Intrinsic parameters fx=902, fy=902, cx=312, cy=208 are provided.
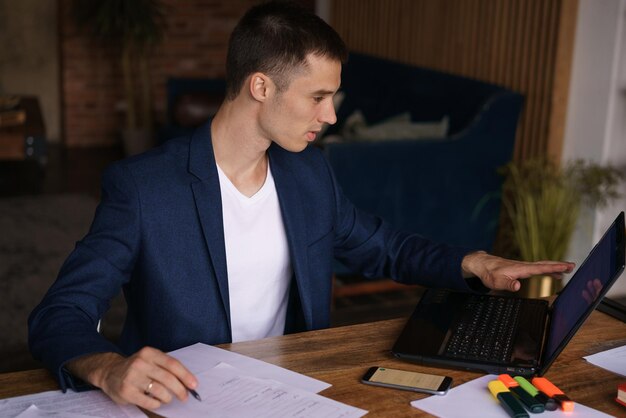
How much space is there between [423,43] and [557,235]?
5.93ft

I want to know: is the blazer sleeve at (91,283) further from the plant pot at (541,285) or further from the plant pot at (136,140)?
the plant pot at (136,140)

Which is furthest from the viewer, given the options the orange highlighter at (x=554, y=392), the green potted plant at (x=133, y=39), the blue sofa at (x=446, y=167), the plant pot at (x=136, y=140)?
the plant pot at (x=136, y=140)

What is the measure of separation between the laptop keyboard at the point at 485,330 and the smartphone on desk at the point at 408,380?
0.10m

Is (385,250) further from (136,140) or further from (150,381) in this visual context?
(136,140)

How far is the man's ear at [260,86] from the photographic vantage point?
6.70ft

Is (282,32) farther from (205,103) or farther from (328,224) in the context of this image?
(205,103)

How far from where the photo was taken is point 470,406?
1.60 metres

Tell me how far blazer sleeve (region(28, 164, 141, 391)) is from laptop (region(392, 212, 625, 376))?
1.96 feet

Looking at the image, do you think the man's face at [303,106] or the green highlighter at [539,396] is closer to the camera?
the green highlighter at [539,396]

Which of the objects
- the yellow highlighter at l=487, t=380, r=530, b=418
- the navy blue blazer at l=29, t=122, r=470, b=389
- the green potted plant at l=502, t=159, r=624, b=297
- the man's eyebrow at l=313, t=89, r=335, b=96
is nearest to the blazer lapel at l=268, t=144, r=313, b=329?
the navy blue blazer at l=29, t=122, r=470, b=389

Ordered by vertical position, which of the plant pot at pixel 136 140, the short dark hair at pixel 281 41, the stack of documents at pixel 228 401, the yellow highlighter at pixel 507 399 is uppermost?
the short dark hair at pixel 281 41

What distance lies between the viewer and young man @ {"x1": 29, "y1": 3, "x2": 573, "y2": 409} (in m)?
1.96

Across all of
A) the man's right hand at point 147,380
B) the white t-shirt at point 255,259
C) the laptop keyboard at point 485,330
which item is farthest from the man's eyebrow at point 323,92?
the man's right hand at point 147,380

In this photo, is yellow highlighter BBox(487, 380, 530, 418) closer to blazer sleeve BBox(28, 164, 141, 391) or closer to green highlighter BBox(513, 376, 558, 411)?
green highlighter BBox(513, 376, 558, 411)
